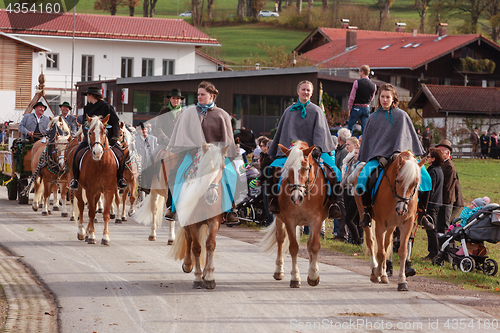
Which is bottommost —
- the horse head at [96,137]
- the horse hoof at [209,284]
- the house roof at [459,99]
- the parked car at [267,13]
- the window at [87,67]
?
the horse hoof at [209,284]

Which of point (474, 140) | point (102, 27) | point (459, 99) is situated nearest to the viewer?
point (474, 140)

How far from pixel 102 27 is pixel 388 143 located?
169 ft

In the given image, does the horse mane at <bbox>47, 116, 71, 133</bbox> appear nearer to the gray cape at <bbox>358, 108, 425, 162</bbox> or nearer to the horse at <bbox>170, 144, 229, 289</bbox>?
the horse at <bbox>170, 144, 229, 289</bbox>

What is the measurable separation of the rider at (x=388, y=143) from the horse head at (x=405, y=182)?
552mm

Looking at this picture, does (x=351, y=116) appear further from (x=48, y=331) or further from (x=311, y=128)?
(x=48, y=331)

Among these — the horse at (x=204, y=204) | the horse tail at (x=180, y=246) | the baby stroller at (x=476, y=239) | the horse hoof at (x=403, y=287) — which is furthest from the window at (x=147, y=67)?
the horse hoof at (x=403, y=287)

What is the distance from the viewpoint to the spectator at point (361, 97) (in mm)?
13930

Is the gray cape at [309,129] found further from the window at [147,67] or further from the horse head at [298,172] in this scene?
the window at [147,67]

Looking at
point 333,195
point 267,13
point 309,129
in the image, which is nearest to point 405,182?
point 333,195

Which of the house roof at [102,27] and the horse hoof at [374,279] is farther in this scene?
the house roof at [102,27]

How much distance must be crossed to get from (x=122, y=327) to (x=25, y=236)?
6.66 metres

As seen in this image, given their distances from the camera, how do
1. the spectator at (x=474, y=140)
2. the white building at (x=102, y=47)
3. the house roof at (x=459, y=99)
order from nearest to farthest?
the spectator at (x=474, y=140) → the house roof at (x=459, y=99) → the white building at (x=102, y=47)

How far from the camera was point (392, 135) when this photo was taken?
344 inches

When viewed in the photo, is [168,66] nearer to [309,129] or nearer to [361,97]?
[361,97]
